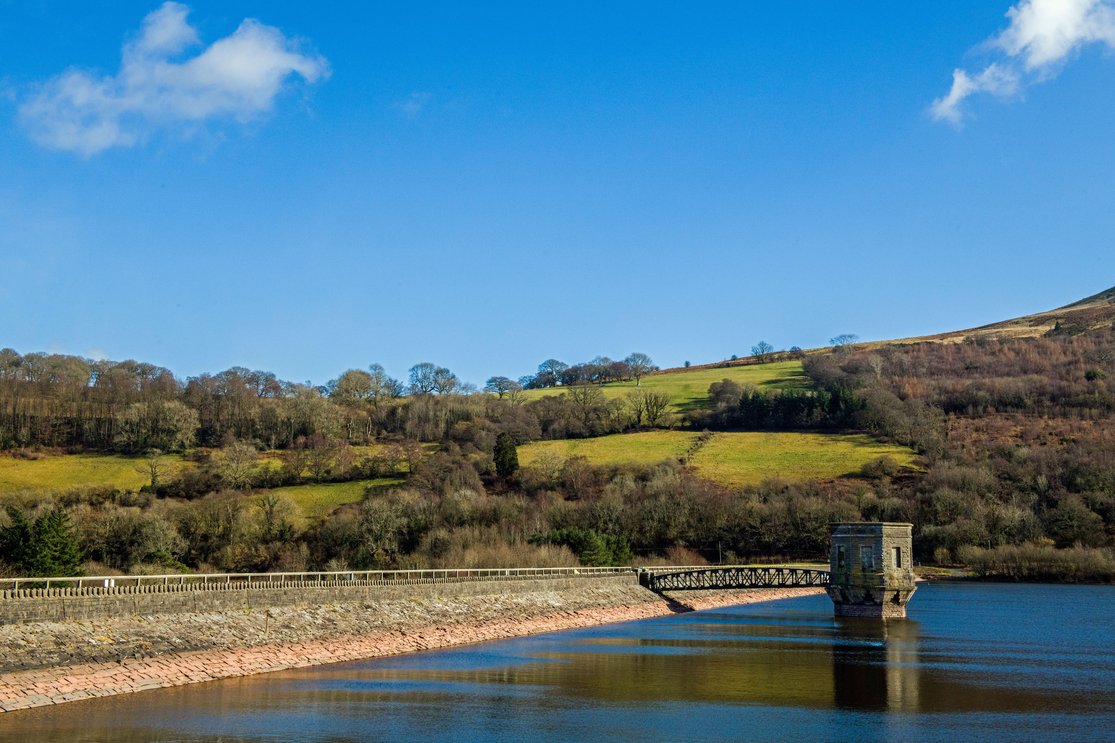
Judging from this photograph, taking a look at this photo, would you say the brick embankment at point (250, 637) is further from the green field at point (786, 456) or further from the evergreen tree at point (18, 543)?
the green field at point (786, 456)

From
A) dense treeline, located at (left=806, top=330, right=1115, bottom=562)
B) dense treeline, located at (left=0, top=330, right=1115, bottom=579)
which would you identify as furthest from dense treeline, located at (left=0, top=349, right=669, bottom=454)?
dense treeline, located at (left=806, top=330, right=1115, bottom=562)

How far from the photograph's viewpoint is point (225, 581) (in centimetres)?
6638

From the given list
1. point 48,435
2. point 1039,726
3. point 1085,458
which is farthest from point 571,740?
point 48,435

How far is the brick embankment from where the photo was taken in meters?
38.4

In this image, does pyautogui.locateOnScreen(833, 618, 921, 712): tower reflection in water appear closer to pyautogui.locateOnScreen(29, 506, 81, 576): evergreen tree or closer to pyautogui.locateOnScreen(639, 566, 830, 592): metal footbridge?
pyautogui.locateOnScreen(639, 566, 830, 592): metal footbridge

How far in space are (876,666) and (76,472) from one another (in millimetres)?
111922

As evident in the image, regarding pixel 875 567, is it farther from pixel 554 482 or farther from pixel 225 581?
pixel 554 482

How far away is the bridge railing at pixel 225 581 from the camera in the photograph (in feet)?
144

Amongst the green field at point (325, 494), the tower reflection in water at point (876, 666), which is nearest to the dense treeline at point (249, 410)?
the green field at point (325, 494)

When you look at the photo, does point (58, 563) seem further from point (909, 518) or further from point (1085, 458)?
point (1085, 458)

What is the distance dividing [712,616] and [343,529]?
146 feet

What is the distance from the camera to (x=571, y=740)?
1341 inches

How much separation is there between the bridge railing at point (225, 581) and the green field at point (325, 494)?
45.5 meters

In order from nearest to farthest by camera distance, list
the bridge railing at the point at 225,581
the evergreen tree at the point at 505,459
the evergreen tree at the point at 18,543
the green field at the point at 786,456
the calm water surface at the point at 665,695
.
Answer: the calm water surface at the point at 665,695 → the bridge railing at the point at 225,581 → the evergreen tree at the point at 18,543 → the green field at the point at 786,456 → the evergreen tree at the point at 505,459
